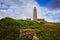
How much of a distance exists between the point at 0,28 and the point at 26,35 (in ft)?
36.3

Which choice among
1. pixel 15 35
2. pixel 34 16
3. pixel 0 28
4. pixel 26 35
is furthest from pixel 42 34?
pixel 34 16

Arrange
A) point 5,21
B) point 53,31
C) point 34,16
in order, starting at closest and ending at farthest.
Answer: point 53,31
point 5,21
point 34,16

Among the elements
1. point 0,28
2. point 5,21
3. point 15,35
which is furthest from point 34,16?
point 15,35

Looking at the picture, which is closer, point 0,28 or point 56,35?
point 56,35

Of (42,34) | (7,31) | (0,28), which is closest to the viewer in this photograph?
(42,34)

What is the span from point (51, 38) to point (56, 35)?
7.16 feet

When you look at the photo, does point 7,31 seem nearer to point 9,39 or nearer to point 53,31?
point 9,39

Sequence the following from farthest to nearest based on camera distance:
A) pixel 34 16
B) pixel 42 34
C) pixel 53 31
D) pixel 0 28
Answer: pixel 34 16, pixel 0 28, pixel 53 31, pixel 42 34

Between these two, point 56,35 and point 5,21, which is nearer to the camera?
point 56,35

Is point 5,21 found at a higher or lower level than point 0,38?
higher

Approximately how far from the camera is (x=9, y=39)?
31.6 meters

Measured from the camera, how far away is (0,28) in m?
39.7

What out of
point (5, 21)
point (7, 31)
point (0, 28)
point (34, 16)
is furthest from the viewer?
point (34, 16)

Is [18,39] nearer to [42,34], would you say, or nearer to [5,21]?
[42,34]
